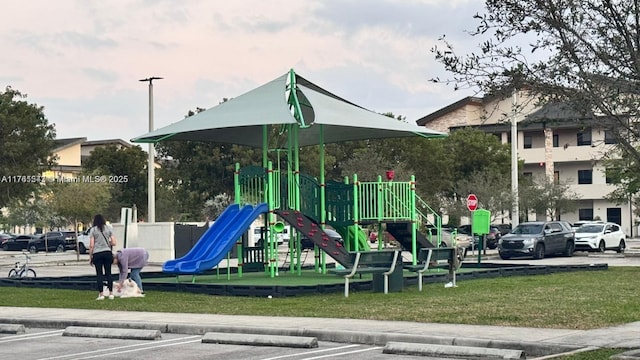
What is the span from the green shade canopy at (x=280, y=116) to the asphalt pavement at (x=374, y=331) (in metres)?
7.73

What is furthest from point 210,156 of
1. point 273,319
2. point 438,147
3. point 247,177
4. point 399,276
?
point 273,319

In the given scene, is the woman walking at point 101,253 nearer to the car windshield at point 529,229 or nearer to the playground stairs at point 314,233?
the playground stairs at point 314,233

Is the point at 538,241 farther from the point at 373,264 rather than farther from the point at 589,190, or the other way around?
the point at 589,190

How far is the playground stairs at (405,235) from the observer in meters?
26.6

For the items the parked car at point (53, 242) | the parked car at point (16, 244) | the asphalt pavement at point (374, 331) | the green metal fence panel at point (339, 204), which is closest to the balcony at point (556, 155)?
the parked car at point (53, 242)

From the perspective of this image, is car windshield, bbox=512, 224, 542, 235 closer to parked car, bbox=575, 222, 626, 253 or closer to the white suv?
parked car, bbox=575, 222, 626, 253

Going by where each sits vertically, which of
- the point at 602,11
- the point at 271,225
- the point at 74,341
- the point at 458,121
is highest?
the point at 458,121

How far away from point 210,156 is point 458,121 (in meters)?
38.9

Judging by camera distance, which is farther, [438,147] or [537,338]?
[438,147]

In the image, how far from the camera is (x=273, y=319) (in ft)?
53.0

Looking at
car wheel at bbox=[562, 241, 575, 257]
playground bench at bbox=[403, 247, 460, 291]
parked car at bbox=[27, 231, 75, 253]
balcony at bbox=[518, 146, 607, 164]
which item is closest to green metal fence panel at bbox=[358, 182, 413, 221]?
playground bench at bbox=[403, 247, 460, 291]

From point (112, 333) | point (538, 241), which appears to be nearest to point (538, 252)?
point (538, 241)

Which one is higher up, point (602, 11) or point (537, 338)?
point (602, 11)

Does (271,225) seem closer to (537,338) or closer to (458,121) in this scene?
(537,338)
